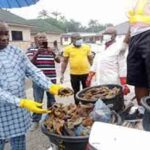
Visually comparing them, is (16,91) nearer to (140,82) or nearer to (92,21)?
(140,82)

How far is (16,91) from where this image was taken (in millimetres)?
3910

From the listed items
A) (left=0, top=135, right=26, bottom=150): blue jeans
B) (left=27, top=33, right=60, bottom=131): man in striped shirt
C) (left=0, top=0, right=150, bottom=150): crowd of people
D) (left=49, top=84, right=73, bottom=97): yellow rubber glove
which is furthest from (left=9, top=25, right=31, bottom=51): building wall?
(left=49, top=84, right=73, bottom=97): yellow rubber glove

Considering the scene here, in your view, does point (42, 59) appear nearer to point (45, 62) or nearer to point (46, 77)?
point (45, 62)

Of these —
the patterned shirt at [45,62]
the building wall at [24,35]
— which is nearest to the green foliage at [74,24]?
the building wall at [24,35]

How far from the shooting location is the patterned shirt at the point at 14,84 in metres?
3.84

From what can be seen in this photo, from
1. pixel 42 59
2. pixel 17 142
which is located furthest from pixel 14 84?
pixel 42 59

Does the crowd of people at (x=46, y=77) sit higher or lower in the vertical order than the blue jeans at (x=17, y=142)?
higher

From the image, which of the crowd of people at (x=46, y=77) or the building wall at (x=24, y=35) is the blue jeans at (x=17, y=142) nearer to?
the crowd of people at (x=46, y=77)

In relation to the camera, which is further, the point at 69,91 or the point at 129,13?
the point at 69,91

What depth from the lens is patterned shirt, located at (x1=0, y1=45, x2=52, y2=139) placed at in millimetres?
3840

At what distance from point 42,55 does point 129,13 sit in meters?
4.42

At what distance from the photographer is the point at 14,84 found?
3.88 metres

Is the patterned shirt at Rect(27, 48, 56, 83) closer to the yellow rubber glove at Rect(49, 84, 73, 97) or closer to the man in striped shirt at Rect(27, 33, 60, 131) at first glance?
the man in striped shirt at Rect(27, 33, 60, 131)

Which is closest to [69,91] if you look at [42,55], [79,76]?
[42,55]
